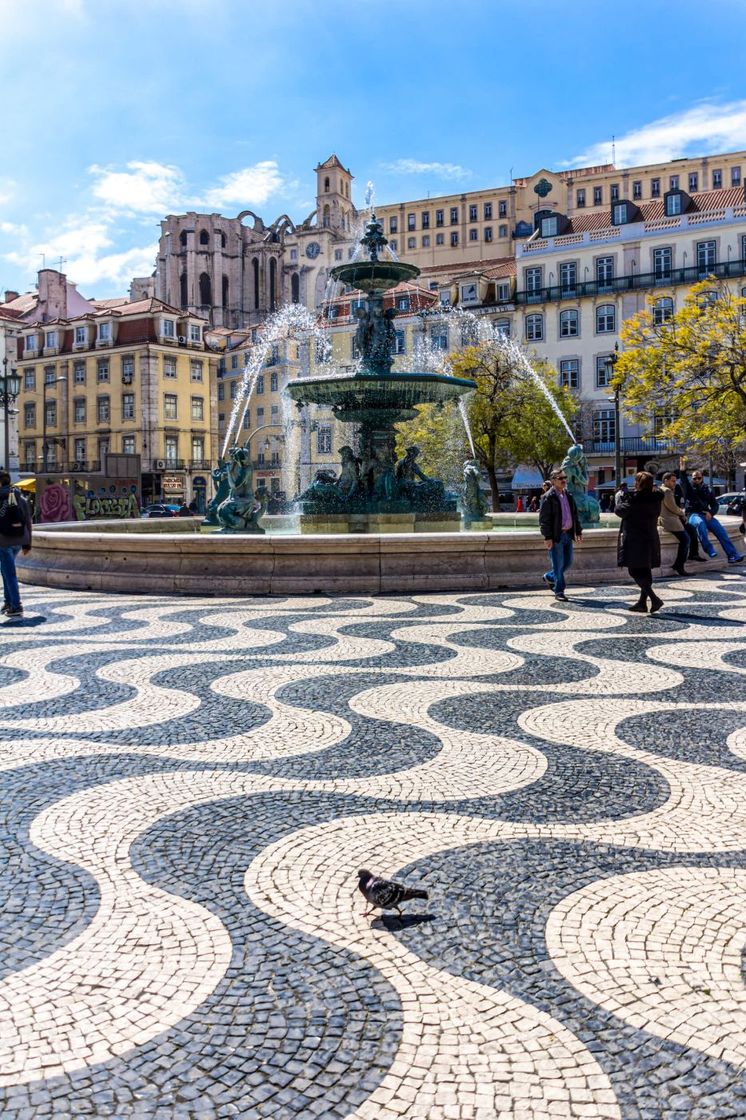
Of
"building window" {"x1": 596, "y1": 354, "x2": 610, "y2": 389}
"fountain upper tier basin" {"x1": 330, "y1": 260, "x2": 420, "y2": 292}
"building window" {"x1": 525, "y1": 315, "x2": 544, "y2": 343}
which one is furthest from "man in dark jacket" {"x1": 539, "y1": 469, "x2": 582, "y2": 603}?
"building window" {"x1": 525, "y1": 315, "x2": 544, "y2": 343}

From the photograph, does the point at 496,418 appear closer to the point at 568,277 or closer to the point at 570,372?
the point at 570,372

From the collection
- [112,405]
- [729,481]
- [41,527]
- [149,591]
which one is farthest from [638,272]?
[149,591]

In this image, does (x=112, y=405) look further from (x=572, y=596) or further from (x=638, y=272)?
A: (x=572, y=596)

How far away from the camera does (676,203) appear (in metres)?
46.6

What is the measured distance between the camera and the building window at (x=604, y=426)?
45625 mm

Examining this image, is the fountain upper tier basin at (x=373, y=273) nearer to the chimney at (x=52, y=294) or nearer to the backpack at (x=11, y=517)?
the backpack at (x=11, y=517)

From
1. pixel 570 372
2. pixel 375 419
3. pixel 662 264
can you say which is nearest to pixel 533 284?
pixel 570 372

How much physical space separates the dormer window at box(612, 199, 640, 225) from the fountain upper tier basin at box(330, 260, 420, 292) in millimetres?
36904

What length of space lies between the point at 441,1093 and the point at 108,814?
6.33 feet

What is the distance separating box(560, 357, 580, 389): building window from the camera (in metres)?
47.5

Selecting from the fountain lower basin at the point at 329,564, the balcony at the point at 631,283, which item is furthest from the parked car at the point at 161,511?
the fountain lower basin at the point at 329,564

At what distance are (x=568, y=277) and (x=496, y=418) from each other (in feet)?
63.9

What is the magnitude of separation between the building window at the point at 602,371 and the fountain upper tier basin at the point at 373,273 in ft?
110

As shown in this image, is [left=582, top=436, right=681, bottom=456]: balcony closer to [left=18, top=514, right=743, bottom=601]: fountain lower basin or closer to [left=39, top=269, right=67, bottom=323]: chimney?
[left=18, top=514, right=743, bottom=601]: fountain lower basin
